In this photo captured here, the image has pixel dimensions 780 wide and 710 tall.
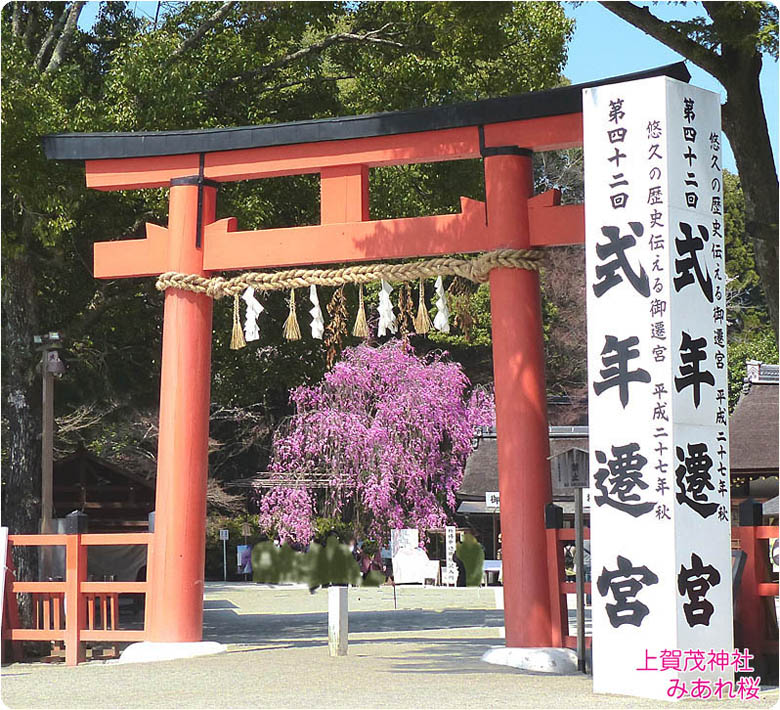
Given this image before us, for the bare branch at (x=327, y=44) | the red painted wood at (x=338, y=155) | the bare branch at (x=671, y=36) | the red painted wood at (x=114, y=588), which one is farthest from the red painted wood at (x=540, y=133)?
the red painted wood at (x=114, y=588)

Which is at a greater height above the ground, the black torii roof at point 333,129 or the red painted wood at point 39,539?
the black torii roof at point 333,129

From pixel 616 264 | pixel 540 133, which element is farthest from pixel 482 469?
pixel 616 264

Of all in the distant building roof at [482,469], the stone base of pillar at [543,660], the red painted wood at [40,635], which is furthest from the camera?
the distant building roof at [482,469]

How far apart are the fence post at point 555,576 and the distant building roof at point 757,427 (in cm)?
930

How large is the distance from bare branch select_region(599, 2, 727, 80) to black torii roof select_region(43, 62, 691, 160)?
0.64 meters

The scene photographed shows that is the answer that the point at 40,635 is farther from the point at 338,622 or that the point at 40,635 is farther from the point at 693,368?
the point at 693,368

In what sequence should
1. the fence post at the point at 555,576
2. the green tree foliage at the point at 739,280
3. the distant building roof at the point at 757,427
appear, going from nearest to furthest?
the fence post at the point at 555,576 → the distant building roof at the point at 757,427 → the green tree foliage at the point at 739,280

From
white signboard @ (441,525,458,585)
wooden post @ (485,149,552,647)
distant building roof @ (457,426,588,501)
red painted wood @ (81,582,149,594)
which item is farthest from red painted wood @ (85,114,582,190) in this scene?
white signboard @ (441,525,458,585)

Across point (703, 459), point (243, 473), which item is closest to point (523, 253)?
point (703, 459)

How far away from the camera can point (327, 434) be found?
24.6 metres

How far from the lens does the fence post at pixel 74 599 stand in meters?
8.76

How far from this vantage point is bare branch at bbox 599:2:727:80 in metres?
7.91

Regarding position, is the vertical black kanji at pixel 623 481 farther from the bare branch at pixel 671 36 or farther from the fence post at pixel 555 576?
the bare branch at pixel 671 36

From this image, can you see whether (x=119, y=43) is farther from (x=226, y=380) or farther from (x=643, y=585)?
(x=643, y=585)
